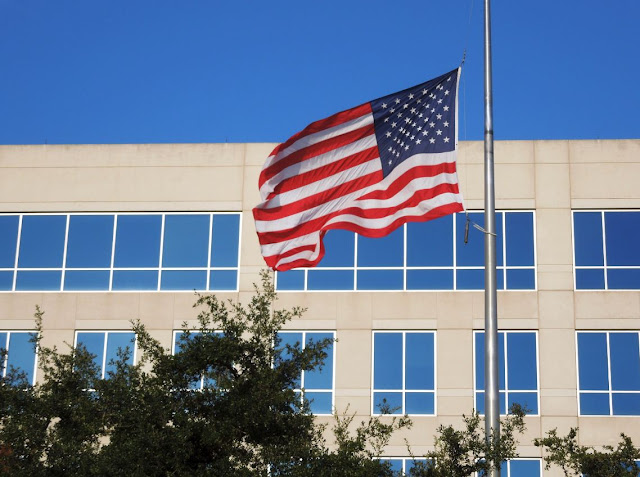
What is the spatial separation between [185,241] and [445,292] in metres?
8.24

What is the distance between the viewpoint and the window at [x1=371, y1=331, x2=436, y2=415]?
1252 inches

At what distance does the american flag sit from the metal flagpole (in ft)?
2.02

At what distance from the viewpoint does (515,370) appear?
104ft

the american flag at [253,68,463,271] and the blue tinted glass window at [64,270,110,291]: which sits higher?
the blue tinted glass window at [64,270,110,291]

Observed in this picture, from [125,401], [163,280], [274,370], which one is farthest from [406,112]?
[163,280]

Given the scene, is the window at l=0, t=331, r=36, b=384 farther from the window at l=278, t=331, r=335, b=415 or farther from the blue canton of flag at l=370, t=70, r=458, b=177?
the blue canton of flag at l=370, t=70, r=458, b=177

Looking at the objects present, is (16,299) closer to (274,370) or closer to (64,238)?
(64,238)

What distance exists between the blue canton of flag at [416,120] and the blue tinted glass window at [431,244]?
14.8m

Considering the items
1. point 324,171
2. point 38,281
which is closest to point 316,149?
point 324,171

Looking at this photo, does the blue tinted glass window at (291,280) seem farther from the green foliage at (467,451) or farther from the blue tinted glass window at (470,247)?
the green foliage at (467,451)

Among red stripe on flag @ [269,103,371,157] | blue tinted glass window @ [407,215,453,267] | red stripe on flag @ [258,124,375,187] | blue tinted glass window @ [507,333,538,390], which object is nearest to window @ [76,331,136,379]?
blue tinted glass window @ [407,215,453,267]

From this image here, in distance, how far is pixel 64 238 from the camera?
113ft

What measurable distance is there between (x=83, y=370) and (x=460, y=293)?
14.7 m

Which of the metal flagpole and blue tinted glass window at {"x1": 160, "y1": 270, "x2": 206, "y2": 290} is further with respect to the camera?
blue tinted glass window at {"x1": 160, "y1": 270, "x2": 206, "y2": 290}
